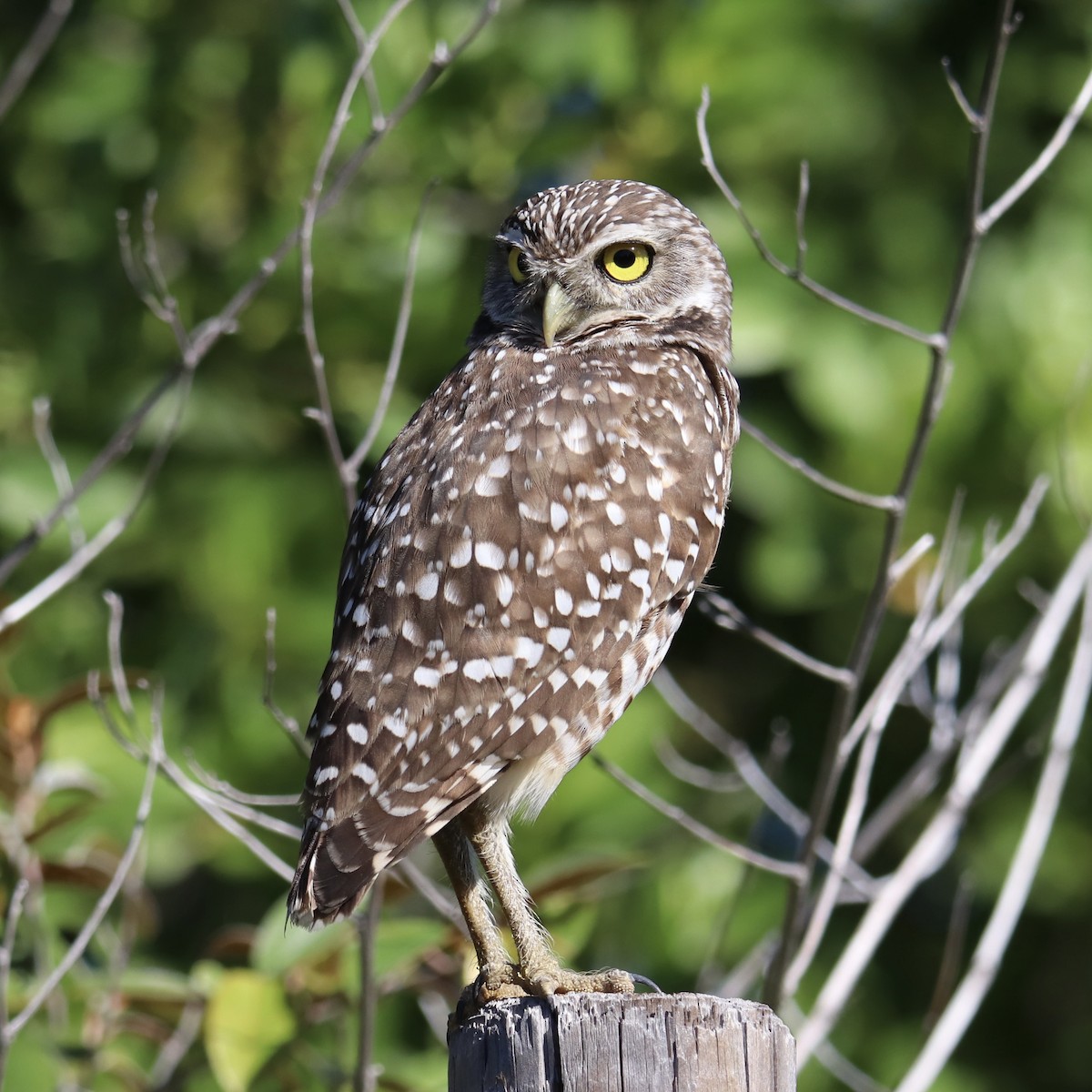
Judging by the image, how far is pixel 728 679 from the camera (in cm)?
633

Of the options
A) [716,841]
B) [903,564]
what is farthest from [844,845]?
[903,564]

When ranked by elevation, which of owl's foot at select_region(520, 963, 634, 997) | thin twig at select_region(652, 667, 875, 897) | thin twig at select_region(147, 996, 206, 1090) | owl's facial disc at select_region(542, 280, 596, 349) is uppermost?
owl's facial disc at select_region(542, 280, 596, 349)

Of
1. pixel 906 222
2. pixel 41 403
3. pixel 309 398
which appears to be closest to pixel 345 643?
pixel 41 403

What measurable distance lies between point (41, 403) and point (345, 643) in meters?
1.30

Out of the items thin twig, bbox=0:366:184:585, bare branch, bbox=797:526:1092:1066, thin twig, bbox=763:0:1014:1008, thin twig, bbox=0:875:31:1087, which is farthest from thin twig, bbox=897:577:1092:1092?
thin twig, bbox=0:366:184:585

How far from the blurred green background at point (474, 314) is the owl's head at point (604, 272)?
998mm

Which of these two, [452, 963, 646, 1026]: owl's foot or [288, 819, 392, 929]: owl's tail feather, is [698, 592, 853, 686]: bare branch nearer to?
[452, 963, 646, 1026]: owl's foot

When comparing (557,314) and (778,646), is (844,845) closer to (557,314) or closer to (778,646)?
(778,646)

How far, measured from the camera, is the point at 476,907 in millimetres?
3512

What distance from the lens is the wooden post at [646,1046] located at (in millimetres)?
2502

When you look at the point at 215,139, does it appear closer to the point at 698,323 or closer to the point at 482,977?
the point at 698,323

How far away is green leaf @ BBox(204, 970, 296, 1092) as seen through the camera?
3.71 meters

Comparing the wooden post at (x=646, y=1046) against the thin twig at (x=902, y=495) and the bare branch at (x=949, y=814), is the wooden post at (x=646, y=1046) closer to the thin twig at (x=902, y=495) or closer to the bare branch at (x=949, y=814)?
the thin twig at (x=902, y=495)

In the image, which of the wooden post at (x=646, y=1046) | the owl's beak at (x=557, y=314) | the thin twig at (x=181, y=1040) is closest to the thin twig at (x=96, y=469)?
the owl's beak at (x=557, y=314)
